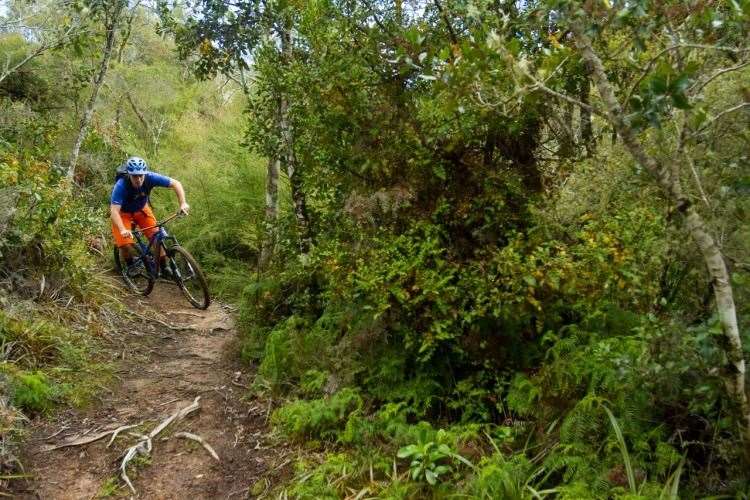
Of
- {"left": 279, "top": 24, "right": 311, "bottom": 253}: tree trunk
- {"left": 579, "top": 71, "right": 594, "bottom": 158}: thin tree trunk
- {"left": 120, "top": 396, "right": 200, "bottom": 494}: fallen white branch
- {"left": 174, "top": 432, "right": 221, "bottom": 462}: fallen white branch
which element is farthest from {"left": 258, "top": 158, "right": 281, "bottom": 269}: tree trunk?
{"left": 579, "top": 71, "right": 594, "bottom": 158}: thin tree trunk

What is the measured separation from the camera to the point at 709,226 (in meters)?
3.09

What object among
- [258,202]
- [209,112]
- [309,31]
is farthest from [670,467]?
[209,112]

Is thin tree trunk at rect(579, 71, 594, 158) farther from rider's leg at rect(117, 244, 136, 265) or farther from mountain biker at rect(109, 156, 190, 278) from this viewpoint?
rider's leg at rect(117, 244, 136, 265)

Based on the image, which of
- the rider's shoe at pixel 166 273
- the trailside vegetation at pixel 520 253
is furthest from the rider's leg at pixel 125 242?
→ the trailside vegetation at pixel 520 253

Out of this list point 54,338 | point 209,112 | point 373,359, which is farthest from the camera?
point 209,112

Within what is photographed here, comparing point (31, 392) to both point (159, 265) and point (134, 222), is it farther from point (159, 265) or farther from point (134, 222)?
point (134, 222)

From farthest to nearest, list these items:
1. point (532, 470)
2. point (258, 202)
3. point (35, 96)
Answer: point (35, 96)
point (258, 202)
point (532, 470)

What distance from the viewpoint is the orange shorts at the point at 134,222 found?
8094mm

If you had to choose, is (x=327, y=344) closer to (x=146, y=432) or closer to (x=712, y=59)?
(x=146, y=432)

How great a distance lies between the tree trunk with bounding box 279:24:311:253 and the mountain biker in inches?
73.6

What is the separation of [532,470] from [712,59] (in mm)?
2406

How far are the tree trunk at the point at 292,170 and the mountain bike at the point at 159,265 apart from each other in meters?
2.25

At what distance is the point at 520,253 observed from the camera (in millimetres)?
4094

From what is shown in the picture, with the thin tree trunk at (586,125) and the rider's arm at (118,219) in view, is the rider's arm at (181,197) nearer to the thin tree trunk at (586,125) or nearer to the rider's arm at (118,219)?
the rider's arm at (118,219)
